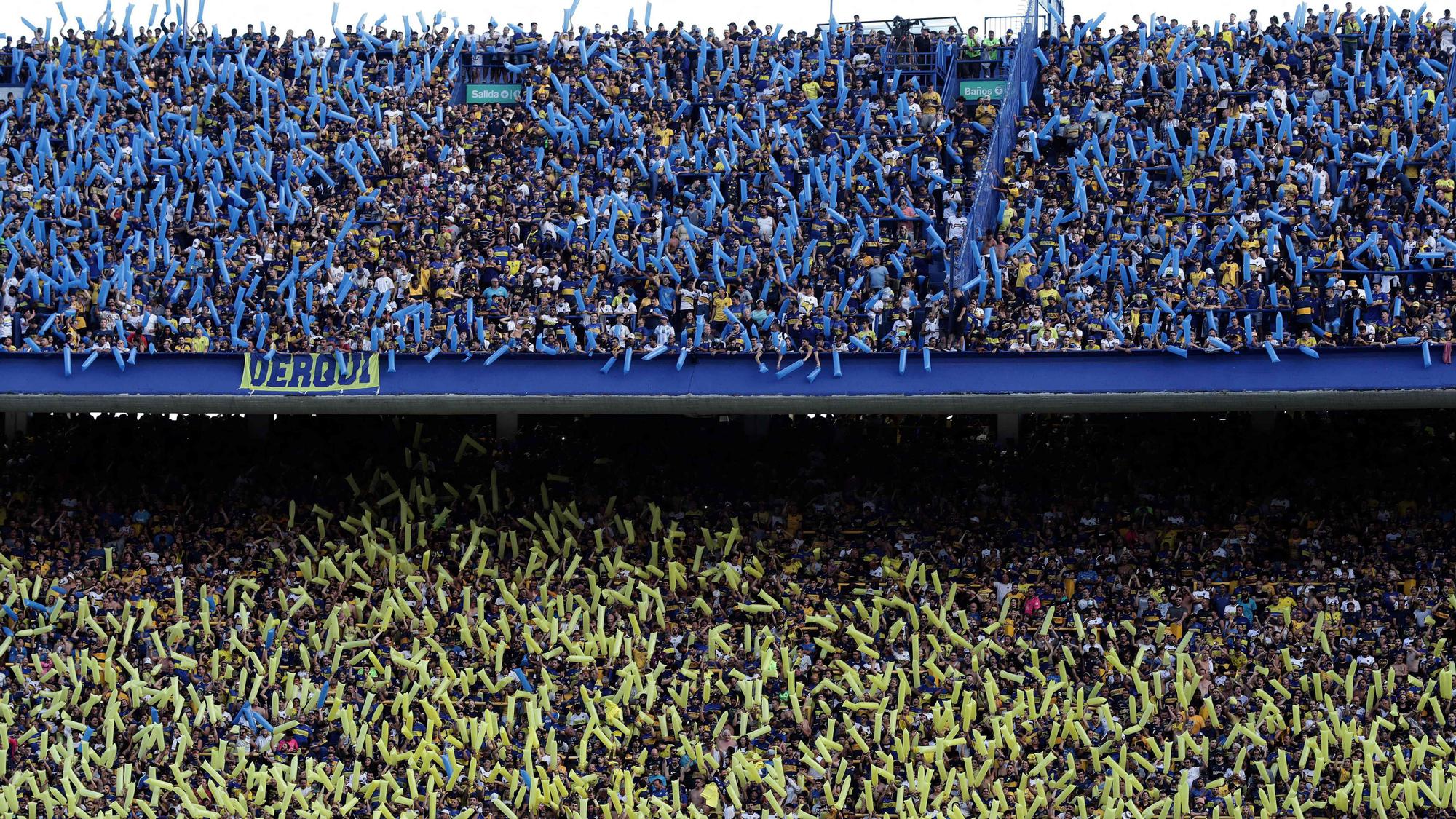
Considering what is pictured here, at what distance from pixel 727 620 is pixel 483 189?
710 centimetres

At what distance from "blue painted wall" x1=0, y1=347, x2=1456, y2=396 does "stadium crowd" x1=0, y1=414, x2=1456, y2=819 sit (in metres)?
2.01

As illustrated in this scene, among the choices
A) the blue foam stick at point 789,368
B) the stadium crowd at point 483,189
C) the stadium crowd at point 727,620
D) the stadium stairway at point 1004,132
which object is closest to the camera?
the stadium crowd at point 727,620

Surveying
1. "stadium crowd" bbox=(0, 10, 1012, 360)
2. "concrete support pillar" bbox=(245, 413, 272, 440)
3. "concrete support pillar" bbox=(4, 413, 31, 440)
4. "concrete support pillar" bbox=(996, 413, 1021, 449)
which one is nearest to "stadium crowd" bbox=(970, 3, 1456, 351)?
"stadium crowd" bbox=(0, 10, 1012, 360)

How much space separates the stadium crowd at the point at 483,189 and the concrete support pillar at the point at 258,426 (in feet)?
7.98

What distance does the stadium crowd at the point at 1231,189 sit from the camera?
2336 cm

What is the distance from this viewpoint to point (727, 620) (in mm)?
23047

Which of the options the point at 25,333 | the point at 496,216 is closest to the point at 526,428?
the point at 496,216

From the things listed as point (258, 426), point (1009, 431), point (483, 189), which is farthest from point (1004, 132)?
point (258, 426)

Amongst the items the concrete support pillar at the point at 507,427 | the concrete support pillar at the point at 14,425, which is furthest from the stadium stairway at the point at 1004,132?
the concrete support pillar at the point at 14,425

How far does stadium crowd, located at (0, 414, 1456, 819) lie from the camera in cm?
2069

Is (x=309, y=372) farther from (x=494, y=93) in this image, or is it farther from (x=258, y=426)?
(x=494, y=93)

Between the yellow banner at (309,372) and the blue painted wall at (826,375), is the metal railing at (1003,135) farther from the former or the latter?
the yellow banner at (309,372)

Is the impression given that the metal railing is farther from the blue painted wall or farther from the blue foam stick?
the blue foam stick

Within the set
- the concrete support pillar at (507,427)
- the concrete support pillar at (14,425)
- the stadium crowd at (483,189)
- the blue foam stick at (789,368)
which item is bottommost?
the concrete support pillar at (14,425)
